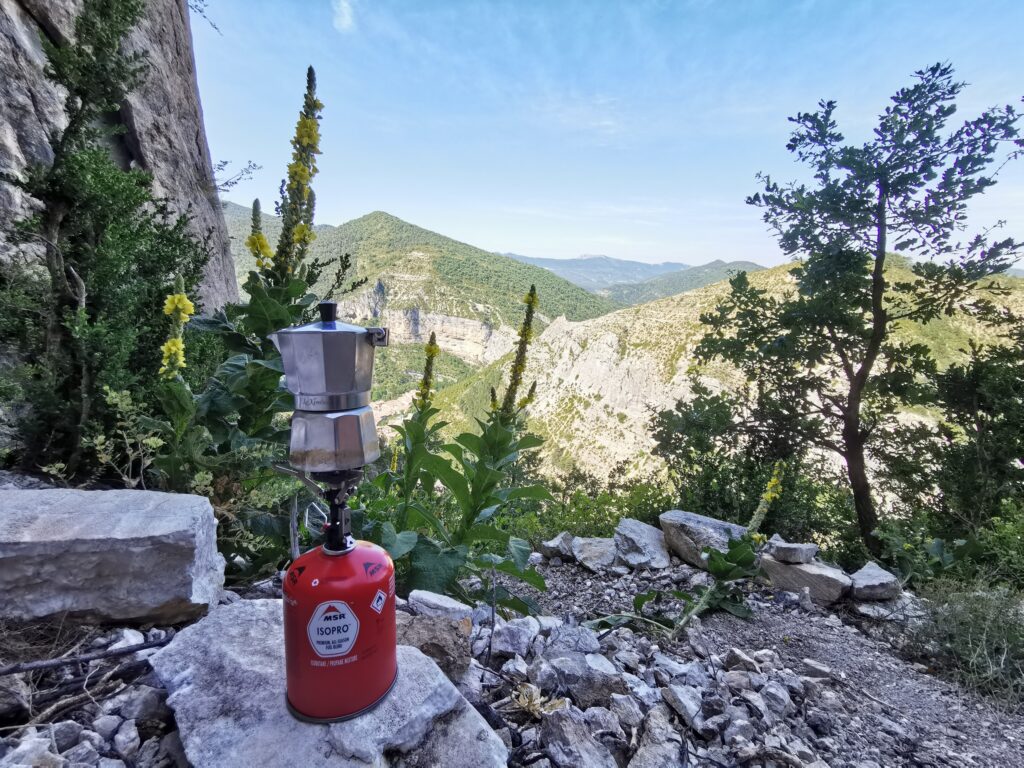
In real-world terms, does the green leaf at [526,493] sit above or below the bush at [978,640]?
above

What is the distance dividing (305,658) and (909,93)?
742 centimetres

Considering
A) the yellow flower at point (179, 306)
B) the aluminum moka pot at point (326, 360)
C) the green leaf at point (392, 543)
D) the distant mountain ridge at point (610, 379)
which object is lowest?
the distant mountain ridge at point (610, 379)

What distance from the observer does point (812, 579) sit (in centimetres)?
381

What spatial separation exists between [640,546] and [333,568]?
3647 mm

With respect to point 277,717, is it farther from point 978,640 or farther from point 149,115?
point 149,115

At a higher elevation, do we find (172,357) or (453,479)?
(172,357)

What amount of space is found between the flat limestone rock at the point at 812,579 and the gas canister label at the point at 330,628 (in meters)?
3.93

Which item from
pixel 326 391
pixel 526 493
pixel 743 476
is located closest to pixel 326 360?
pixel 326 391

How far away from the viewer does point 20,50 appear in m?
4.05

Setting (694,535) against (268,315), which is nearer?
(268,315)

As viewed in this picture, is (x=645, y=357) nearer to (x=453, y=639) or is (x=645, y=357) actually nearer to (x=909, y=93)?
(x=909, y=93)

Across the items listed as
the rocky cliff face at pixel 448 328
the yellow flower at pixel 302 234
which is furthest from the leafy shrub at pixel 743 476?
the rocky cliff face at pixel 448 328

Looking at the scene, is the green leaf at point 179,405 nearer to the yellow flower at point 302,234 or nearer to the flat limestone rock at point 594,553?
the yellow flower at point 302,234

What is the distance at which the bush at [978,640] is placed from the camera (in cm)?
264
